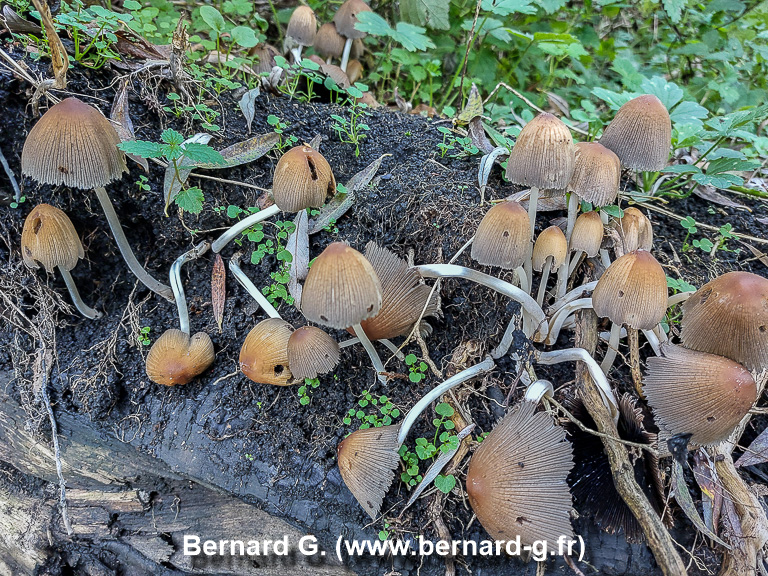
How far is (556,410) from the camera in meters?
1.64

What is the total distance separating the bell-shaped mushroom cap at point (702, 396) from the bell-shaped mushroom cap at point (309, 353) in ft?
3.08

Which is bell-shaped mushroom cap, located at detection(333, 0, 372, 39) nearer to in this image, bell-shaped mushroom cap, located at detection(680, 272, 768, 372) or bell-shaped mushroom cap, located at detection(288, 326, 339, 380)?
bell-shaped mushroom cap, located at detection(288, 326, 339, 380)

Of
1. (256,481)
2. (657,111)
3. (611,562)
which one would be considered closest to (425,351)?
(256,481)

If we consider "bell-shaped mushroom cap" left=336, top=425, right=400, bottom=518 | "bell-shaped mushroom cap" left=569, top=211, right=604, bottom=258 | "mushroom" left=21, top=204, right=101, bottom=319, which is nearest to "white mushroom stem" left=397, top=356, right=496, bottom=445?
"bell-shaped mushroom cap" left=336, top=425, right=400, bottom=518

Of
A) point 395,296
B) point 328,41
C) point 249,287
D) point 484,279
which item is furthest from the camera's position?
point 328,41

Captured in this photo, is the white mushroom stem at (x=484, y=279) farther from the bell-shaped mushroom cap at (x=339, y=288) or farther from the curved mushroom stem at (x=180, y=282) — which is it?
the curved mushroom stem at (x=180, y=282)

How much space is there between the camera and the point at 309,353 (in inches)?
63.6

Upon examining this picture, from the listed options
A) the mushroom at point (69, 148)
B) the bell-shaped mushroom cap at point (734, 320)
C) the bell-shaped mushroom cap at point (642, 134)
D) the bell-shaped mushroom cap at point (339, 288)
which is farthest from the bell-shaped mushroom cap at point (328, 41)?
the bell-shaped mushroom cap at point (734, 320)

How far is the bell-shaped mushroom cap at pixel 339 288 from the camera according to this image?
1346mm

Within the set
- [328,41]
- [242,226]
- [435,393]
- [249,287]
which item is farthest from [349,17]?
[435,393]

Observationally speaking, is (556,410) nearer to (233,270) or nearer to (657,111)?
(657,111)

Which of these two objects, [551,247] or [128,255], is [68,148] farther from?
[551,247]

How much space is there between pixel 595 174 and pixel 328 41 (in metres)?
2.10

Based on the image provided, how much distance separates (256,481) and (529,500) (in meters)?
0.86
